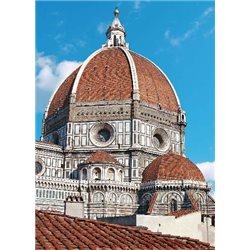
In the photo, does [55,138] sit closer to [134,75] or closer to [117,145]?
[117,145]

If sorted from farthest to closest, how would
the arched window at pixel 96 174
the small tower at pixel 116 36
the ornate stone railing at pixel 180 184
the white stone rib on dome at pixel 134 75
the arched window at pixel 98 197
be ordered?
the small tower at pixel 116 36 → the white stone rib on dome at pixel 134 75 → the arched window at pixel 96 174 → the arched window at pixel 98 197 → the ornate stone railing at pixel 180 184

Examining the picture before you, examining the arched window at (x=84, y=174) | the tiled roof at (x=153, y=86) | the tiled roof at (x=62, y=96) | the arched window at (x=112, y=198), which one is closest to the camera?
the arched window at (x=112, y=198)

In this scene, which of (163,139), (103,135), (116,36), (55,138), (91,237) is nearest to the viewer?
(91,237)

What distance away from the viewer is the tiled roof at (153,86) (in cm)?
3594

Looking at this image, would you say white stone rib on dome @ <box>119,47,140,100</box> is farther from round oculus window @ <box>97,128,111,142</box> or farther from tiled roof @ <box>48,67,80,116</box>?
tiled roof @ <box>48,67,80,116</box>

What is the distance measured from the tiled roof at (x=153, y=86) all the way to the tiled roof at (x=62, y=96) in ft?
17.5

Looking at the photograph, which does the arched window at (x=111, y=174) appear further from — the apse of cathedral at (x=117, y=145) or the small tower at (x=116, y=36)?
the small tower at (x=116, y=36)

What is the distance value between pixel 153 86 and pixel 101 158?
9011mm

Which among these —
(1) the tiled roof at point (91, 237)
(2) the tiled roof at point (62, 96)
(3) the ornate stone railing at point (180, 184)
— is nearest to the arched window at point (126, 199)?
(3) the ornate stone railing at point (180, 184)

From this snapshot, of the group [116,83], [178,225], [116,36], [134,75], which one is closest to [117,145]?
[116,83]

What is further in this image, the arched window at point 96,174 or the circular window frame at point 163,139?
the circular window frame at point 163,139

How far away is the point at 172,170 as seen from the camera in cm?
3014
